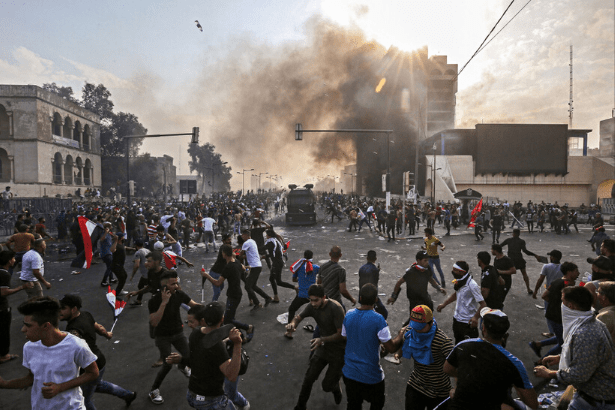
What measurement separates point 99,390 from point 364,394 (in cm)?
280

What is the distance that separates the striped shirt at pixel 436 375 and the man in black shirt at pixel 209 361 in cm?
156

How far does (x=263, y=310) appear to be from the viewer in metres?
7.00

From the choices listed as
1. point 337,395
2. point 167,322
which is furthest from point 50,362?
point 337,395

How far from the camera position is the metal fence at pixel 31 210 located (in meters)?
16.6

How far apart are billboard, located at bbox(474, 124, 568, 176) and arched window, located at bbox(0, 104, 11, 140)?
5649cm

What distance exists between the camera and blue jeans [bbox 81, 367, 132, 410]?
3143mm

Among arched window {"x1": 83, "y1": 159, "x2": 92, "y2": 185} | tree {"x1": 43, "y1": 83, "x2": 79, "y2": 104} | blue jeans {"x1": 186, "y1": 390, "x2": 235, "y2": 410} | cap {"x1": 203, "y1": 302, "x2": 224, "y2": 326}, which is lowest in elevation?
blue jeans {"x1": 186, "y1": 390, "x2": 235, "y2": 410}

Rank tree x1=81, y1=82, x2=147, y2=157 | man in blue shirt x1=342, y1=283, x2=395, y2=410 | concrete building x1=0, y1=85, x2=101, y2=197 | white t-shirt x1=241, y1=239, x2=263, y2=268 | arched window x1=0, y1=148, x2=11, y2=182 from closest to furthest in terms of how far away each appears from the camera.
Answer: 1. man in blue shirt x1=342, y1=283, x2=395, y2=410
2. white t-shirt x1=241, y1=239, x2=263, y2=268
3. concrete building x1=0, y1=85, x2=101, y2=197
4. arched window x1=0, y1=148, x2=11, y2=182
5. tree x1=81, y1=82, x2=147, y2=157

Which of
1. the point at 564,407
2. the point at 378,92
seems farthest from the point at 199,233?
the point at 378,92

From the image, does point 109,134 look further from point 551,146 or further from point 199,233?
point 551,146

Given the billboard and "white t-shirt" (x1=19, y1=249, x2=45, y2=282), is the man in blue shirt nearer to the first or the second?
"white t-shirt" (x1=19, y1=249, x2=45, y2=282)

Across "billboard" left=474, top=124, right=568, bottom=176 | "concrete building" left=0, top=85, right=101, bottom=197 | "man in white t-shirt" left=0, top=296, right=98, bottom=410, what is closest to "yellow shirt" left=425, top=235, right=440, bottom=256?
"man in white t-shirt" left=0, top=296, right=98, bottom=410

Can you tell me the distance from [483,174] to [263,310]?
161 ft

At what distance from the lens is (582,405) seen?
8.47 ft
